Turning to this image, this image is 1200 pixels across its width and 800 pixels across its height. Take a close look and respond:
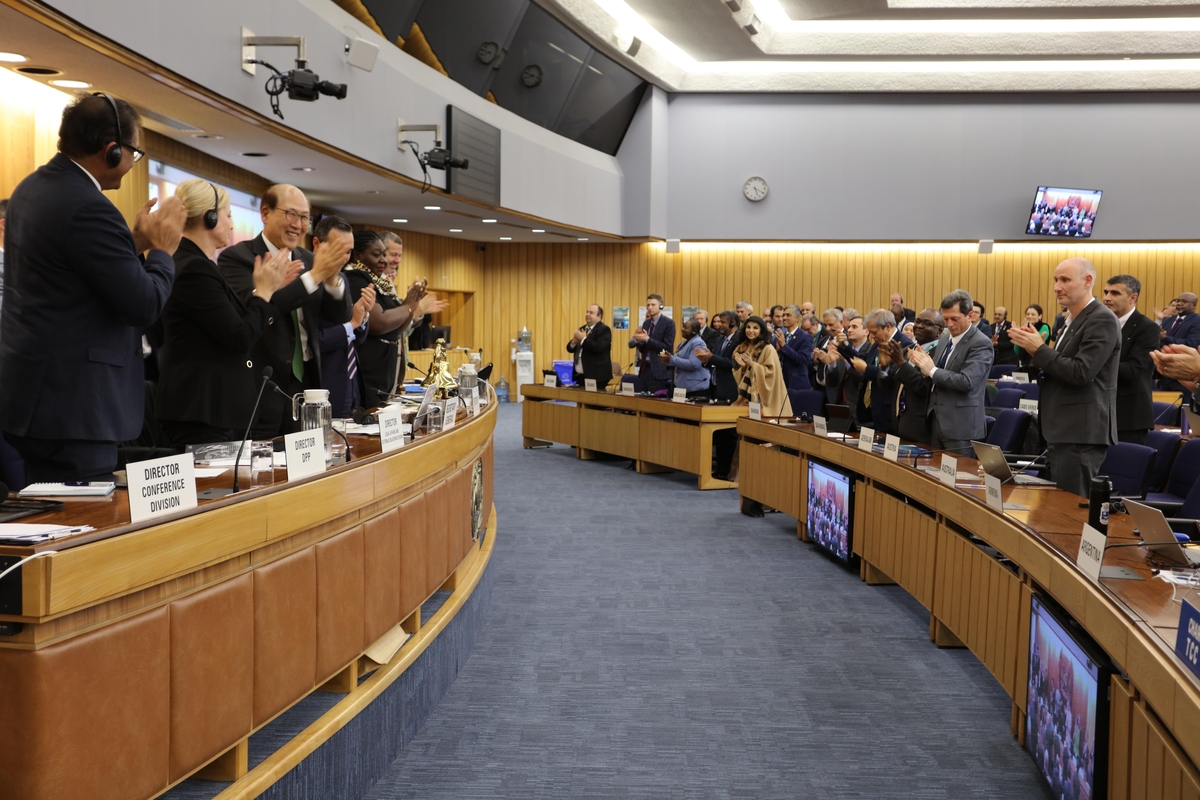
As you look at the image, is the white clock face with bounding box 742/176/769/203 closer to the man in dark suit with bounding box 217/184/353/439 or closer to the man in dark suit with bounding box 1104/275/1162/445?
the man in dark suit with bounding box 1104/275/1162/445

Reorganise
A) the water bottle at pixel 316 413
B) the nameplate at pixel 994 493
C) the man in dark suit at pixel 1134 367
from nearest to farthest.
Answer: the water bottle at pixel 316 413, the nameplate at pixel 994 493, the man in dark suit at pixel 1134 367

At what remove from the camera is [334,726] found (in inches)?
92.7

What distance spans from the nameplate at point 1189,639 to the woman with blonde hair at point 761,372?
5.12 meters

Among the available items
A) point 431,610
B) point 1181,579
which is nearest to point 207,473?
point 431,610

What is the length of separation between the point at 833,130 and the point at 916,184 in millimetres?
1409

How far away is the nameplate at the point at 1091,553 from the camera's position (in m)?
2.31

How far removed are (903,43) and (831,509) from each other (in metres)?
9.40

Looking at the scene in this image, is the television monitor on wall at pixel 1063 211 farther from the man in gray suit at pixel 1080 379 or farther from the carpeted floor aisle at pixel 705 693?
the man in gray suit at pixel 1080 379

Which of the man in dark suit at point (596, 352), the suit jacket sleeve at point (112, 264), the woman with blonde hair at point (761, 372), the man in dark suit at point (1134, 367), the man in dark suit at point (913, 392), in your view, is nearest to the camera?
the suit jacket sleeve at point (112, 264)

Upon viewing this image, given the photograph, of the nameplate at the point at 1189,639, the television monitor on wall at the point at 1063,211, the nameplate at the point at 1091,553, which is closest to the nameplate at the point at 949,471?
the nameplate at the point at 1091,553

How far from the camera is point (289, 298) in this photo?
2699mm

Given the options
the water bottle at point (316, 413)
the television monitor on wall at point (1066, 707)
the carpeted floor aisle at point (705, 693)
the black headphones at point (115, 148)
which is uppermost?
the black headphones at point (115, 148)

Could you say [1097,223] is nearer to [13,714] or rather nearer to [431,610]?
[431,610]

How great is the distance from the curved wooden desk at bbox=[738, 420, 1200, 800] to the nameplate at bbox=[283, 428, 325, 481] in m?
1.84
